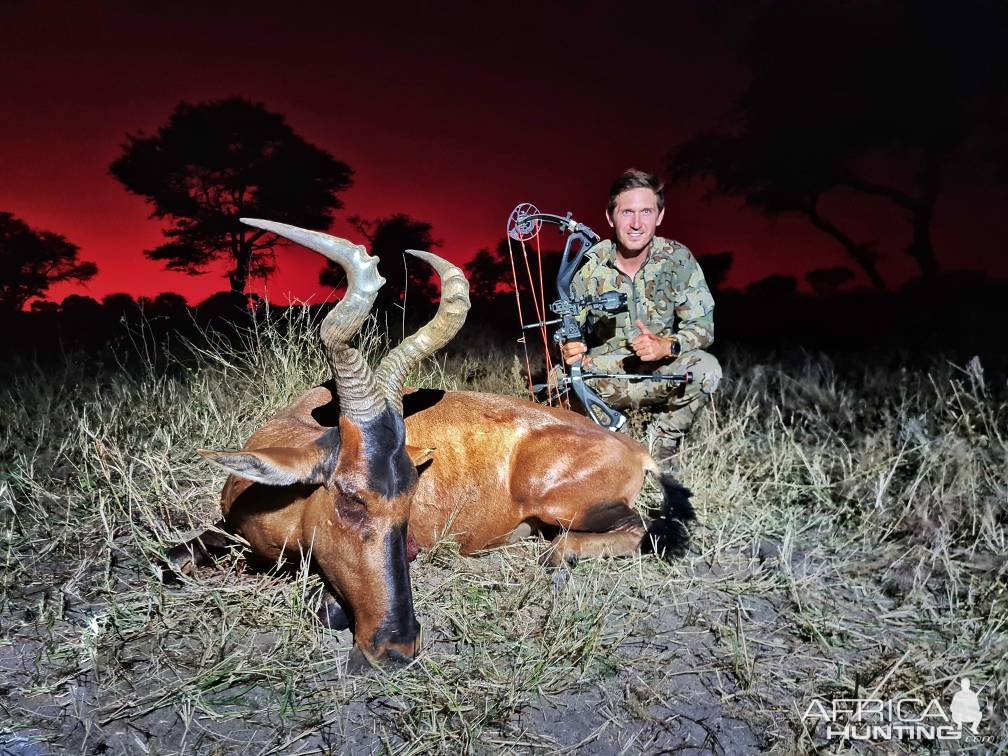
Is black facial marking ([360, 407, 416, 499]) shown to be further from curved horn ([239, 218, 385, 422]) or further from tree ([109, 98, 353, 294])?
tree ([109, 98, 353, 294])

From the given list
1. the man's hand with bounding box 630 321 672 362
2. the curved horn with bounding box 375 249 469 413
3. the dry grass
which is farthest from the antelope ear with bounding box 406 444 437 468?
the man's hand with bounding box 630 321 672 362

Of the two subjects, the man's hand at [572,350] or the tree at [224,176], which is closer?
the man's hand at [572,350]

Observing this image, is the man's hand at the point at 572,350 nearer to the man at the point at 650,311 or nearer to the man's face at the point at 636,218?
the man at the point at 650,311

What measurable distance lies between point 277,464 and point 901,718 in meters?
2.53

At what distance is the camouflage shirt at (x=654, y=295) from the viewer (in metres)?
5.60

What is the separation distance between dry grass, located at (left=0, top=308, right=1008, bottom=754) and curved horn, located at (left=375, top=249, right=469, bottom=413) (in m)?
0.89

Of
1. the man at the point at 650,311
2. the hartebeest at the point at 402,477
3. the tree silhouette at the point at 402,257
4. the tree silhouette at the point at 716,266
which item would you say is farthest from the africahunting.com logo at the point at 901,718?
the tree silhouette at the point at 716,266

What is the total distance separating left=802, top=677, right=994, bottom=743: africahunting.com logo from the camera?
251cm

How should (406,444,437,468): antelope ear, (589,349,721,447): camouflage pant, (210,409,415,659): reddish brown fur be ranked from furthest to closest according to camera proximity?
(589,349,721,447): camouflage pant, (406,444,437,468): antelope ear, (210,409,415,659): reddish brown fur

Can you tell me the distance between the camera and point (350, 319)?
2787 mm

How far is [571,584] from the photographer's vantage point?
3260mm

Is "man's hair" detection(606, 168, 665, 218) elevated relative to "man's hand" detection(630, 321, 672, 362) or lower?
elevated

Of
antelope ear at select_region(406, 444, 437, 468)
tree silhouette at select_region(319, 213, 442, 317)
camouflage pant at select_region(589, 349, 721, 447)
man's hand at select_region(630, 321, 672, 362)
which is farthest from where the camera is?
tree silhouette at select_region(319, 213, 442, 317)

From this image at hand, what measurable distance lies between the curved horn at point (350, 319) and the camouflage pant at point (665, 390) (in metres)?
3.03
